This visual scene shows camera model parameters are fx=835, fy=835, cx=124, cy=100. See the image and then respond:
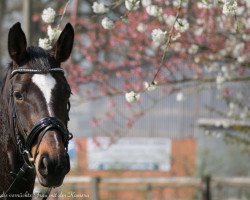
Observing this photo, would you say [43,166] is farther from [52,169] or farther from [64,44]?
[64,44]

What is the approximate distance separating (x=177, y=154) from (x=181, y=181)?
18.8ft

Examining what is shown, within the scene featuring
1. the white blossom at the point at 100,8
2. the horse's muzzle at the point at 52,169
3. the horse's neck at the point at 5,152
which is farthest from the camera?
the white blossom at the point at 100,8

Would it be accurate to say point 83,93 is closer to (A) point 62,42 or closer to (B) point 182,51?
(B) point 182,51

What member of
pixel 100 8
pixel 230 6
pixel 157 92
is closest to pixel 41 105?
pixel 230 6

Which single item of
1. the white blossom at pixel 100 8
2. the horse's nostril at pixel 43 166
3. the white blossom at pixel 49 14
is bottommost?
the white blossom at pixel 100 8

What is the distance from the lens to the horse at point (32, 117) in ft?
16.5

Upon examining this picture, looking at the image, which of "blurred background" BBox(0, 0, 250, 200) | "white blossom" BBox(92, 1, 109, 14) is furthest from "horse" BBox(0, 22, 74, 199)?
"white blossom" BBox(92, 1, 109, 14)

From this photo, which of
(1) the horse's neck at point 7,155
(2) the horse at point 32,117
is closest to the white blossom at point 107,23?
(2) the horse at point 32,117

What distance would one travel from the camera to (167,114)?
78.5ft

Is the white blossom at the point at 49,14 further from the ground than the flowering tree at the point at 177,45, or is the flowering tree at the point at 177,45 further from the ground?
the white blossom at the point at 49,14

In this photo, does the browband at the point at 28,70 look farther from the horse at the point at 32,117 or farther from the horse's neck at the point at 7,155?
the horse's neck at the point at 7,155

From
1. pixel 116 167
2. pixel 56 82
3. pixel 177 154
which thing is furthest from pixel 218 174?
pixel 56 82

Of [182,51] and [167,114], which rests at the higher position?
[182,51]

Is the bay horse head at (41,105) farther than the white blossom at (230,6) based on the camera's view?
No
